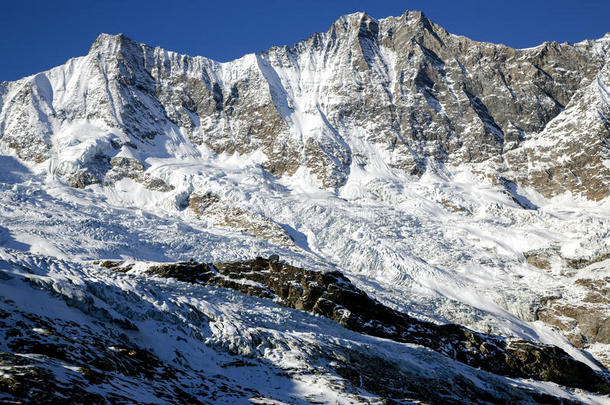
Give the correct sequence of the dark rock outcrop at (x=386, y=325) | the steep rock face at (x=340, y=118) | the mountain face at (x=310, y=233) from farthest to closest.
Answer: the steep rock face at (x=340, y=118) → the dark rock outcrop at (x=386, y=325) → the mountain face at (x=310, y=233)

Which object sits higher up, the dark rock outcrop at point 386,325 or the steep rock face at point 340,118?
the steep rock face at point 340,118

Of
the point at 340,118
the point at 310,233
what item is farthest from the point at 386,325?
the point at 340,118

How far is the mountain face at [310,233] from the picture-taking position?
20.8 m

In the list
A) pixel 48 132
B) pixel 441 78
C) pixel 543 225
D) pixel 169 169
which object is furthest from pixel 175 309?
pixel 441 78

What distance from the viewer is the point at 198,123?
614 ft

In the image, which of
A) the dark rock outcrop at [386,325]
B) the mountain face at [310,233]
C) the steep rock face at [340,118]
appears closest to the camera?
the mountain face at [310,233]

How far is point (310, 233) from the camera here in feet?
372

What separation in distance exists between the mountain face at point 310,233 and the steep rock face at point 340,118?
31.5 inches

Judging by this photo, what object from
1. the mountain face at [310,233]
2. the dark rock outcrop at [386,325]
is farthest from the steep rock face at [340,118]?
the dark rock outcrop at [386,325]

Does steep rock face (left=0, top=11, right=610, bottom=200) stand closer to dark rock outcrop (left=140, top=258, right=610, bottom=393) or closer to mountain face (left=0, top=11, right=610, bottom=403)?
mountain face (left=0, top=11, right=610, bottom=403)

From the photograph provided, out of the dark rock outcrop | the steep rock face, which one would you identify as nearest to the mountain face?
the dark rock outcrop

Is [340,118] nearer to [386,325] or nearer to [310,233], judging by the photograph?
[310,233]

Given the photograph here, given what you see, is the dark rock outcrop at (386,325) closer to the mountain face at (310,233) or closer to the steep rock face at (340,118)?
the mountain face at (310,233)

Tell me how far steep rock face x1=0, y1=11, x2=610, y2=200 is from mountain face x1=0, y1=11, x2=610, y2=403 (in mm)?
801
